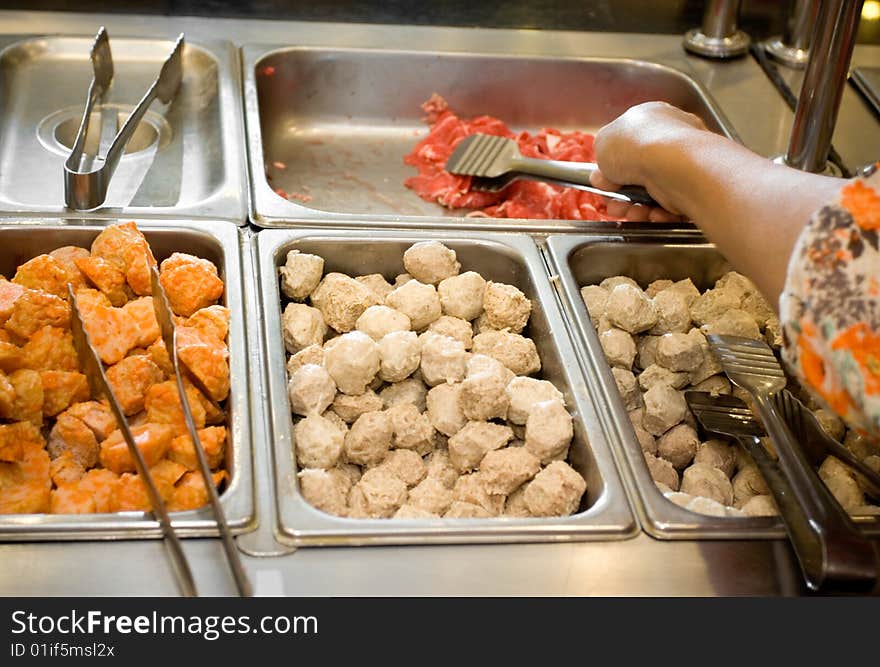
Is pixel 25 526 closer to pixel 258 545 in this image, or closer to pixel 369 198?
pixel 258 545

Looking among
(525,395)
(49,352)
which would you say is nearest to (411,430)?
(525,395)

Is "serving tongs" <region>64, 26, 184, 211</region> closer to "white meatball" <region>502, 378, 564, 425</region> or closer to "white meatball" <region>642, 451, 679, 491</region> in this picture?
"white meatball" <region>502, 378, 564, 425</region>

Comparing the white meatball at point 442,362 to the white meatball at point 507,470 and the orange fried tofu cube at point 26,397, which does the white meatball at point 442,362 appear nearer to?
the white meatball at point 507,470

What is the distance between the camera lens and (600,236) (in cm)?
168

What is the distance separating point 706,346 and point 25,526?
38.8 inches

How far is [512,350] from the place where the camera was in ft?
4.79

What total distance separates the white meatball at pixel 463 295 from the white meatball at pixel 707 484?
41cm

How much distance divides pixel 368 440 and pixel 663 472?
41cm

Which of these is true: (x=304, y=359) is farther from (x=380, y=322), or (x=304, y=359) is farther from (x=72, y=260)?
(x=72, y=260)

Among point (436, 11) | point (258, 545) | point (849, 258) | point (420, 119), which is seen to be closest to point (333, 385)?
point (258, 545)

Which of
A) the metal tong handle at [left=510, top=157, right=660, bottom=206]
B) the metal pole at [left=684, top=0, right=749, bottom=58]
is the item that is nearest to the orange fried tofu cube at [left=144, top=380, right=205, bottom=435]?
the metal tong handle at [left=510, top=157, right=660, bottom=206]

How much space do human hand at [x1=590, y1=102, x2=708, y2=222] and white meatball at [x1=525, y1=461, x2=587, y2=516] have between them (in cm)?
45

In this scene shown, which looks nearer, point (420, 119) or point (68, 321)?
point (68, 321)
